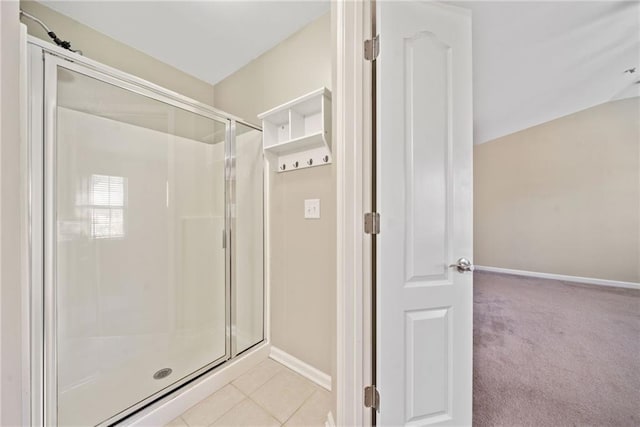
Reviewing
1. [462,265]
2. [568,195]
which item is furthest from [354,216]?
[568,195]

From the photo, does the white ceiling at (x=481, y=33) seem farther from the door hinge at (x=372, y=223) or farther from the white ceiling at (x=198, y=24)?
the door hinge at (x=372, y=223)

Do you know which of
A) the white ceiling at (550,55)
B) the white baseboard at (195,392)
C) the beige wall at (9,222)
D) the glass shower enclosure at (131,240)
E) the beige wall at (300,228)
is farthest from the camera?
the white ceiling at (550,55)

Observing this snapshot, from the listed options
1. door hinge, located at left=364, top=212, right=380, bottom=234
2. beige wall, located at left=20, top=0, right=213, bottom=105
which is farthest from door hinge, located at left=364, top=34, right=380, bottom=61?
beige wall, located at left=20, top=0, right=213, bottom=105

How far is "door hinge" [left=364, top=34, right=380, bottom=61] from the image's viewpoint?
1.05 meters

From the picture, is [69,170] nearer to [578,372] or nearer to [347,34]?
[347,34]

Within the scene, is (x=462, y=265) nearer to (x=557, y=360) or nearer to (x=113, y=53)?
(x=557, y=360)

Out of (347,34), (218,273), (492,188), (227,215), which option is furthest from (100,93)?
(492,188)

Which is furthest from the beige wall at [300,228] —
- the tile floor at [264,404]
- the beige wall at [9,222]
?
the beige wall at [9,222]

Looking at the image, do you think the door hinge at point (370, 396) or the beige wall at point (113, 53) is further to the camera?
the beige wall at point (113, 53)

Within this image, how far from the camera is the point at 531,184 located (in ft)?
13.6

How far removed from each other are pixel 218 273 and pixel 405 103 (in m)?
1.74

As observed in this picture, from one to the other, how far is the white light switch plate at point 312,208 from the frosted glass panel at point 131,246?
0.71 meters

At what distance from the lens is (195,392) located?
1411 mm

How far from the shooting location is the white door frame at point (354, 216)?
41.6 inches
